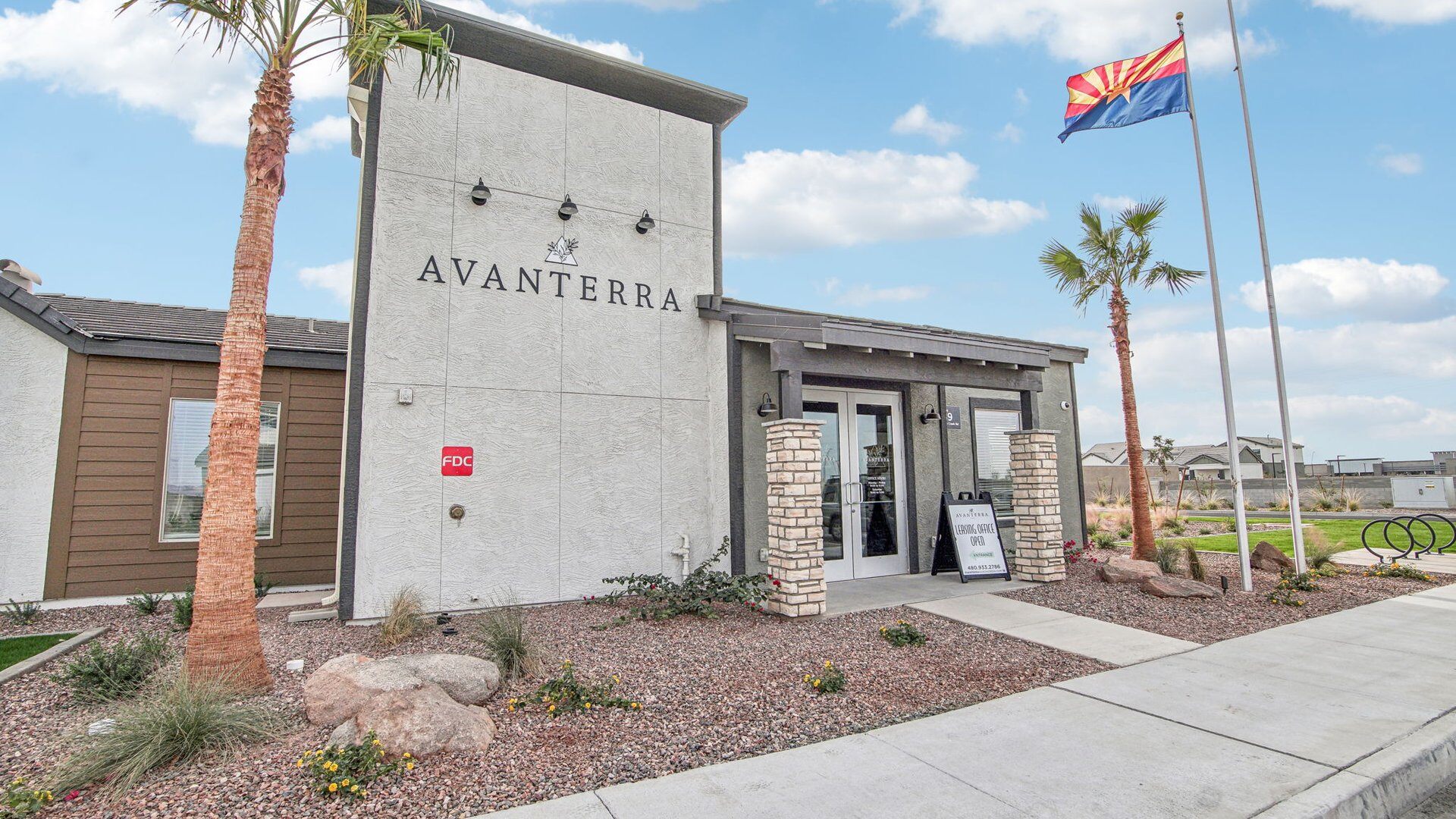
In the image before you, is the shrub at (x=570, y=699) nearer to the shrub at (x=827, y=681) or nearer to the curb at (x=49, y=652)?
the shrub at (x=827, y=681)

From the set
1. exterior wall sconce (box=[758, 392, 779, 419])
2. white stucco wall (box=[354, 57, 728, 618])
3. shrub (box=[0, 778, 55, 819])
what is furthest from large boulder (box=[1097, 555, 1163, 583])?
shrub (box=[0, 778, 55, 819])

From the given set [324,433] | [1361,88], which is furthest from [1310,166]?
[324,433]

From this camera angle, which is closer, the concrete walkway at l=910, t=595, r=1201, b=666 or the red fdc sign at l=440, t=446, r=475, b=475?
the concrete walkway at l=910, t=595, r=1201, b=666

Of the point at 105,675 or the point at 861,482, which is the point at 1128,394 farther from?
the point at 105,675

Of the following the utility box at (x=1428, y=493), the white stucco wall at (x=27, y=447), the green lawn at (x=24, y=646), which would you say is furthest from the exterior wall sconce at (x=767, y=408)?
the utility box at (x=1428, y=493)

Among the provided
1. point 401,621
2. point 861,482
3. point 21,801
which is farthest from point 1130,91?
point 21,801

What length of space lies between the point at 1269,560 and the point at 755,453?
24.1 ft

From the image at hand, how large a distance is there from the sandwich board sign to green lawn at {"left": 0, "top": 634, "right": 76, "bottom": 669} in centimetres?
902

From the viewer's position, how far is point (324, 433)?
8.52m

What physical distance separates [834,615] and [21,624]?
7.89 metres

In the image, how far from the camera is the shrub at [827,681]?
4352 mm

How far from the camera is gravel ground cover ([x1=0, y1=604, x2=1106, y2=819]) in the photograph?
297 cm

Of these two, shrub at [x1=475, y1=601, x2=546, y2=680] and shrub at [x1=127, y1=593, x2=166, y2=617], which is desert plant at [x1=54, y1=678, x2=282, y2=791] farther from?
shrub at [x1=127, y1=593, x2=166, y2=617]

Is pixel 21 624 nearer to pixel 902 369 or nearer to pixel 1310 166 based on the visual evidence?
pixel 902 369
